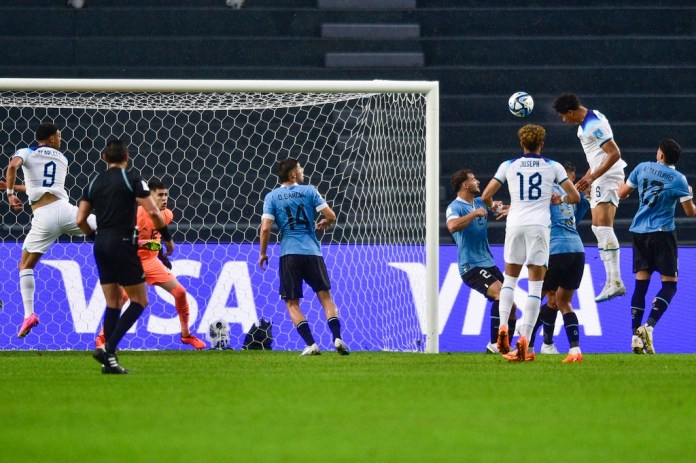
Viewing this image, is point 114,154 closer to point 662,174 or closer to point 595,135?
point 595,135

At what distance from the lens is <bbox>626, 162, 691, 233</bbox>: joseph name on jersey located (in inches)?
466

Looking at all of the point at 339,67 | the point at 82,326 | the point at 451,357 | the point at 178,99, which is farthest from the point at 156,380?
the point at 339,67

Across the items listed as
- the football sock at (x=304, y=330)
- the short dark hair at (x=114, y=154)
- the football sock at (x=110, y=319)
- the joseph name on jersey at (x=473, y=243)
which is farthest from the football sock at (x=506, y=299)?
the short dark hair at (x=114, y=154)

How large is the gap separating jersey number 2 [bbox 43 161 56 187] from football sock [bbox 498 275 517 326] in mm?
4402

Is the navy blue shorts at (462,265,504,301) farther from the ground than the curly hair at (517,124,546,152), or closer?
closer

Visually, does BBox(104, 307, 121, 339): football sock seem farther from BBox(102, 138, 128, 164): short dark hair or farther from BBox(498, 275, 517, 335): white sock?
BBox(498, 275, 517, 335): white sock

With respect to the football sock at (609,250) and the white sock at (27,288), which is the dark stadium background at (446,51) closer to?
the football sock at (609,250)

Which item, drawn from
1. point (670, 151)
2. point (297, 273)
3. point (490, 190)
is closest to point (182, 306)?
point (297, 273)

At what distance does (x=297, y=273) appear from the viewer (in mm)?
11359

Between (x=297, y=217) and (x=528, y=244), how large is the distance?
2382mm

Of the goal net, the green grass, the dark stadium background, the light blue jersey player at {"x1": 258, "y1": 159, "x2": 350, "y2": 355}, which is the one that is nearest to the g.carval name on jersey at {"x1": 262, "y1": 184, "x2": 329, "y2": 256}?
the light blue jersey player at {"x1": 258, "y1": 159, "x2": 350, "y2": 355}

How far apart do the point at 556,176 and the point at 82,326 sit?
5398 millimetres

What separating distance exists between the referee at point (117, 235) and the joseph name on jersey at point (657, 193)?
5.05m

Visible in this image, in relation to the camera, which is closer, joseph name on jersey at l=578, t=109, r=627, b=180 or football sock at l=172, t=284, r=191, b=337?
joseph name on jersey at l=578, t=109, r=627, b=180
